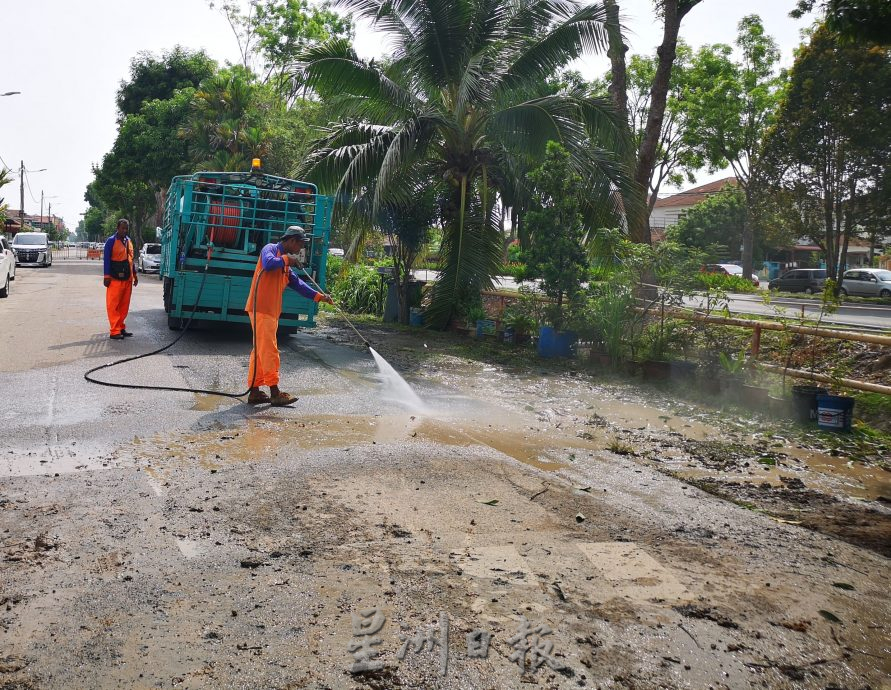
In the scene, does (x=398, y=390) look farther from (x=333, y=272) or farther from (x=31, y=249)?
(x=31, y=249)

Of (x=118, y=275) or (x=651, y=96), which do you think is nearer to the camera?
(x=118, y=275)

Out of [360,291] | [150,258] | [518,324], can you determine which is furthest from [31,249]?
[518,324]

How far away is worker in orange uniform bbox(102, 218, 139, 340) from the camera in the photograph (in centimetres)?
1192

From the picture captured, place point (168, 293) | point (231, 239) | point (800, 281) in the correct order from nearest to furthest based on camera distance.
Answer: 1. point (231, 239)
2. point (168, 293)
3. point (800, 281)

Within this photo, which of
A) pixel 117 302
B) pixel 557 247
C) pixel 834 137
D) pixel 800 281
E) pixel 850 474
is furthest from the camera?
pixel 800 281

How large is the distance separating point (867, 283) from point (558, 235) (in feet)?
87.1

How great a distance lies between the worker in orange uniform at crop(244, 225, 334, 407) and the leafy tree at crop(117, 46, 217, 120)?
3897 centimetres

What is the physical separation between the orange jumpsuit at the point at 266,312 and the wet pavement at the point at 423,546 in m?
0.41

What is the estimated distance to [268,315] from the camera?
26.7 ft

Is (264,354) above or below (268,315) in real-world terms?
below

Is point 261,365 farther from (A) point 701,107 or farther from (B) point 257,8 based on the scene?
(B) point 257,8

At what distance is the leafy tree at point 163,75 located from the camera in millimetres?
43406

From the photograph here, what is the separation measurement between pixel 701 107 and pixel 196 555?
3750 centimetres

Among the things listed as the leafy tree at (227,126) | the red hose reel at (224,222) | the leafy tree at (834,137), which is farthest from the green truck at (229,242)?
the leafy tree at (834,137)
